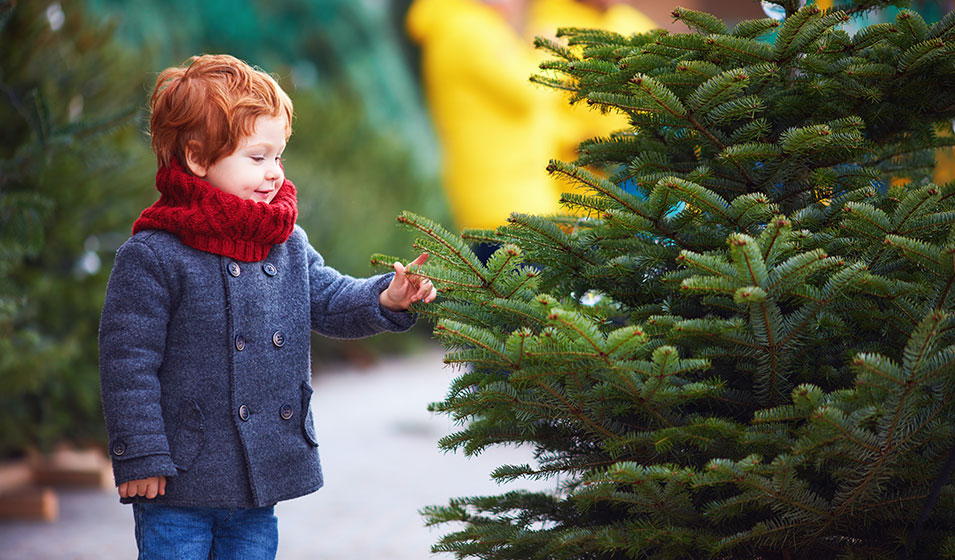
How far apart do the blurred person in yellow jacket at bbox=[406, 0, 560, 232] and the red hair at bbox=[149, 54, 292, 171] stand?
4.29m

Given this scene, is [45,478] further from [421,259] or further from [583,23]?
[583,23]

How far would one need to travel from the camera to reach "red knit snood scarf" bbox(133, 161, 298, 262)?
1807 millimetres

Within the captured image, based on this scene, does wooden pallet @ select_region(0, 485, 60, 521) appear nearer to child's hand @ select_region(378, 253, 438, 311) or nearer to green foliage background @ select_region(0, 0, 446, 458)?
green foliage background @ select_region(0, 0, 446, 458)

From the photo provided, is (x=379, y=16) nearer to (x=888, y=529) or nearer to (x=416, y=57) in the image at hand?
(x=416, y=57)

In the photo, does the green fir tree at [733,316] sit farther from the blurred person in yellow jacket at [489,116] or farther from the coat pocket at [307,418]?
the blurred person in yellow jacket at [489,116]

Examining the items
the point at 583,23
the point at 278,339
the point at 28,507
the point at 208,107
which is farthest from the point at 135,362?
the point at 583,23

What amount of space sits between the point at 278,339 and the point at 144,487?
1.29ft

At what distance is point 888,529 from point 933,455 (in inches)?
8.0

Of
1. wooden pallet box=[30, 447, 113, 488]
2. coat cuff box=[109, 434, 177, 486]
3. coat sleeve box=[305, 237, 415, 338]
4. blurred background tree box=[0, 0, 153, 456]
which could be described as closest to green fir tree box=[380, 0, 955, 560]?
coat sleeve box=[305, 237, 415, 338]

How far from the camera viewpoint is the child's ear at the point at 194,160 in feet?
6.07

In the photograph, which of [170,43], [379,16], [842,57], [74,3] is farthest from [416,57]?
[842,57]

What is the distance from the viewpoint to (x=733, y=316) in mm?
1604

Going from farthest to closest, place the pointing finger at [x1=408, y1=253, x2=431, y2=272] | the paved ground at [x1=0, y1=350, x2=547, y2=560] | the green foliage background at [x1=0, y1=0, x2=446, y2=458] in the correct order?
1. the paved ground at [x1=0, y1=350, x2=547, y2=560]
2. the green foliage background at [x1=0, y1=0, x2=446, y2=458]
3. the pointing finger at [x1=408, y1=253, x2=431, y2=272]

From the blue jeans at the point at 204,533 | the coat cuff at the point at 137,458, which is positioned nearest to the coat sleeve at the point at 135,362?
the coat cuff at the point at 137,458
